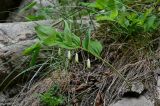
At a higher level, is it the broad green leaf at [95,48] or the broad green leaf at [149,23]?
the broad green leaf at [149,23]

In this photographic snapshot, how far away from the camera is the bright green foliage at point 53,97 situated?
1.59m

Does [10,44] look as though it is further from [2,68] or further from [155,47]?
[155,47]

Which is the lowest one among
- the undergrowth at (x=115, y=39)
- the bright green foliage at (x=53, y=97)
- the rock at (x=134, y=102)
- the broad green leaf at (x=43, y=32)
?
the rock at (x=134, y=102)

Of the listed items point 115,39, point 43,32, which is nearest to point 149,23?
point 115,39

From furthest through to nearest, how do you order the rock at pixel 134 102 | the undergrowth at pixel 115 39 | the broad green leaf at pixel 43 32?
the undergrowth at pixel 115 39
the rock at pixel 134 102
the broad green leaf at pixel 43 32

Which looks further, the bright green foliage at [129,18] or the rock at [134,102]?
the bright green foliage at [129,18]

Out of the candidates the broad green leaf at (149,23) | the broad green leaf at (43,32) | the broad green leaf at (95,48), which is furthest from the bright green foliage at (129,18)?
the broad green leaf at (43,32)

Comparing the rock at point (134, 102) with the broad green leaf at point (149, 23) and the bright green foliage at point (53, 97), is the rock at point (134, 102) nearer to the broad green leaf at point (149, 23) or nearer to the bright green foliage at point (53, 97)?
the bright green foliage at point (53, 97)

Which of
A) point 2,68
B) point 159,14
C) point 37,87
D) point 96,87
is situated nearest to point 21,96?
point 37,87

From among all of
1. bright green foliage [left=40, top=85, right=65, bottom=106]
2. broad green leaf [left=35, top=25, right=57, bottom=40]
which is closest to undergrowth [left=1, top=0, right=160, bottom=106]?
bright green foliage [left=40, top=85, right=65, bottom=106]

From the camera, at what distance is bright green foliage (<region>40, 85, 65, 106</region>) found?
1592 millimetres

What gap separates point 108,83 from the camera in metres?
1.65

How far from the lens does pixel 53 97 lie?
162 centimetres

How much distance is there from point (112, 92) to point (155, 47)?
367 millimetres
